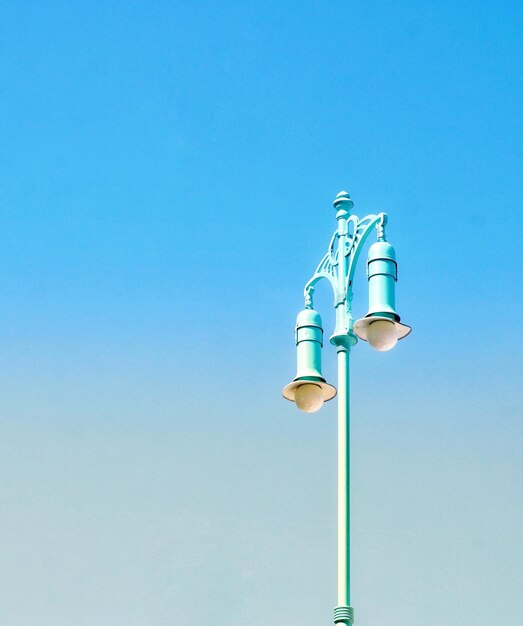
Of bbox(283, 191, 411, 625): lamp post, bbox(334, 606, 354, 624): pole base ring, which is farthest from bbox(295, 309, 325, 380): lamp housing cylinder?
bbox(334, 606, 354, 624): pole base ring

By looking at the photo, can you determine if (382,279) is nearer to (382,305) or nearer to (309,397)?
(382,305)

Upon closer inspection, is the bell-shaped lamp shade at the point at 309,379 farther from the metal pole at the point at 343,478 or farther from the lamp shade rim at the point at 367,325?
the lamp shade rim at the point at 367,325

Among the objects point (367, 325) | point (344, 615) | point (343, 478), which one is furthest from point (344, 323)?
point (344, 615)

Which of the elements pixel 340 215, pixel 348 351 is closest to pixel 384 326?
pixel 348 351

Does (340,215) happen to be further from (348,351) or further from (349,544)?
(349,544)

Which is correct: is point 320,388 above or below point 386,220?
below

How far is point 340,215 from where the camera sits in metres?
17.3

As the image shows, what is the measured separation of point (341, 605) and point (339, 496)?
40.6 inches

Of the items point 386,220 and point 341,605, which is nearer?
point 341,605

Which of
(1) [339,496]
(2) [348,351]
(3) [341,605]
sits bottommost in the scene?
(3) [341,605]

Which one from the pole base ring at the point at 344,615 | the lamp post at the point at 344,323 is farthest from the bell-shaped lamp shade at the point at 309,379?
the pole base ring at the point at 344,615

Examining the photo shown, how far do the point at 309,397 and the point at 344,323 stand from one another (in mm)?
899

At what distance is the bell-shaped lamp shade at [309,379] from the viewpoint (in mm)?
16828

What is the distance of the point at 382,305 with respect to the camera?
16344 mm
